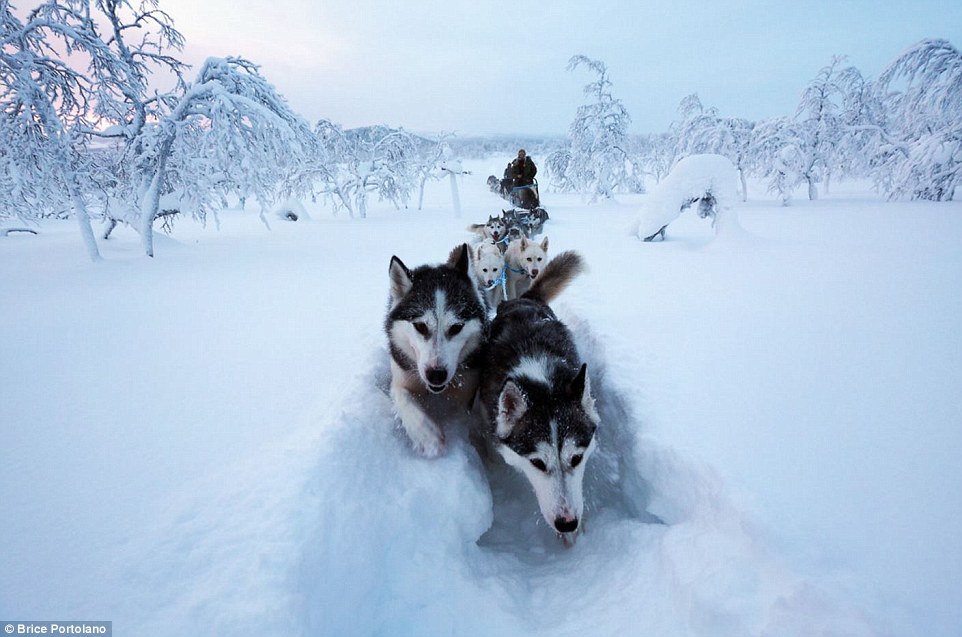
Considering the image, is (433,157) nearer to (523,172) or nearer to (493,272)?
(523,172)

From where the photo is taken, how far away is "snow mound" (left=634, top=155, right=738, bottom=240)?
32.1 ft

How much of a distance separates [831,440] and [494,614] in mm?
2016

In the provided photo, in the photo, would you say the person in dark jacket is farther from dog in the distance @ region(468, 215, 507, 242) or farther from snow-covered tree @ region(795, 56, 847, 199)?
snow-covered tree @ region(795, 56, 847, 199)

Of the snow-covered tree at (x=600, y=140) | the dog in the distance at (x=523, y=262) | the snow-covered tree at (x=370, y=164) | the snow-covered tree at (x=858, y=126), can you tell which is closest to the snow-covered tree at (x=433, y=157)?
the snow-covered tree at (x=370, y=164)

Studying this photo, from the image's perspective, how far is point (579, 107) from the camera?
77.4 ft

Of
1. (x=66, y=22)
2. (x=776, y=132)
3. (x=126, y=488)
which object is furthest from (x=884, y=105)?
(x=66, y=22)

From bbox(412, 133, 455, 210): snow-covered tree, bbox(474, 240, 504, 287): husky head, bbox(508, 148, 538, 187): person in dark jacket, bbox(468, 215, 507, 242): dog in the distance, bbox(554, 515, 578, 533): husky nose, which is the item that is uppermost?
bbox(412, 133, 455, 210): snow-covered tree

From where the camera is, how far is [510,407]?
233 centimetres

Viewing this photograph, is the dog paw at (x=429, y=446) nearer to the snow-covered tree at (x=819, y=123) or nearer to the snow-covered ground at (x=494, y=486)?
the snow-covered ground at (x=494, y=486)

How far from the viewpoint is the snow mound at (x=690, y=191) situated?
385 inches

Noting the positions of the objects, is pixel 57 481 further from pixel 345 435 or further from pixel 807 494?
pixel 807 494

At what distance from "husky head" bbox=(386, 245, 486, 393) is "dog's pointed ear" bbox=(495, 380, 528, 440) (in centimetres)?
44

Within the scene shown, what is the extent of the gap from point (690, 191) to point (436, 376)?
32.8 feet

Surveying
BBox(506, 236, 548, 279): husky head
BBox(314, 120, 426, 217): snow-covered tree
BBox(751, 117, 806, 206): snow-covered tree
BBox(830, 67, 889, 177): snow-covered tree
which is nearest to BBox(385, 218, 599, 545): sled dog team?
BBox(506, 236, 548, 279): husky head
